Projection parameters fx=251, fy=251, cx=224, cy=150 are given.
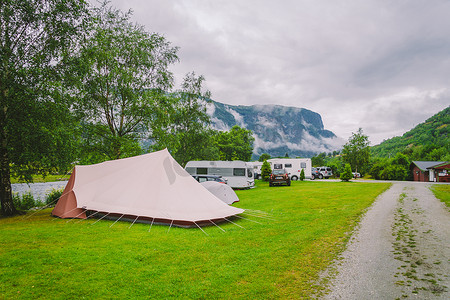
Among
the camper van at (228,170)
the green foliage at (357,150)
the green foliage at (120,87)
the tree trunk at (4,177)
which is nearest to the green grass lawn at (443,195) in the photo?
the camper van at (228,170)

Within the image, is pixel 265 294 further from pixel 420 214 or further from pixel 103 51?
pixel 103 51

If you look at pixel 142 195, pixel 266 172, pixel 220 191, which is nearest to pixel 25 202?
pixel 142 195

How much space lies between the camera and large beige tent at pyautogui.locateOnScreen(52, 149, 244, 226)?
311 inches

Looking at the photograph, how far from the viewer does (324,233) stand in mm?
6773

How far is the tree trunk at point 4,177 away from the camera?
29.6 feet

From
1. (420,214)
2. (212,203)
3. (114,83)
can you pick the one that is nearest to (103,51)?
(114,83)

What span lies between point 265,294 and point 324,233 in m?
3.86

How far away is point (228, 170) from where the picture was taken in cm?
2262

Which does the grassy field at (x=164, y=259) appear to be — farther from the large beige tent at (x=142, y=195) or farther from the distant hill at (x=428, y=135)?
the distant hill at (x=428, y=135)

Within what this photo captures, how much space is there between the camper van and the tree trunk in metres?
13.7

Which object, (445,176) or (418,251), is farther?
(445,176)

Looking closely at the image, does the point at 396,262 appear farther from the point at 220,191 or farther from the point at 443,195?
the point at 443,195

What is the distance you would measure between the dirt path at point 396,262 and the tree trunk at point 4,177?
11047mm

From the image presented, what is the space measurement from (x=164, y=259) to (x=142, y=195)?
368 centimetres
